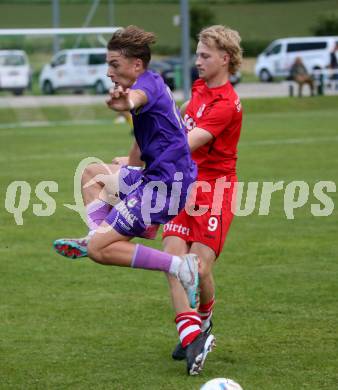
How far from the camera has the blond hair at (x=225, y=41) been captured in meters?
6.80

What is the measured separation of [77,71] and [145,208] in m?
27.5

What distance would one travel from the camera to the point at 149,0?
8350 cm

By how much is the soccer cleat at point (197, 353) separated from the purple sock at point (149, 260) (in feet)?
1.72

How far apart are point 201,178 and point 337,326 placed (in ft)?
5.35

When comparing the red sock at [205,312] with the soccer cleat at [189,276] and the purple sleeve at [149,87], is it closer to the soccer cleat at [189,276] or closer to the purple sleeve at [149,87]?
the soccer cleat at [189,276]

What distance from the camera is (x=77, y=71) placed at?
33.3 meters

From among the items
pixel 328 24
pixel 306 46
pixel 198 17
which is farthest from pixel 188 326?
pixel 328 24

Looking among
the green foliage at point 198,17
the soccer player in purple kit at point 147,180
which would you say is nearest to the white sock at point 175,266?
the soccer player in purple kit at point 147,180

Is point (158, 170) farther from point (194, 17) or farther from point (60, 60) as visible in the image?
point (194, 17)

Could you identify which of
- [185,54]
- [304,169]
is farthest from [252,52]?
[304,169]

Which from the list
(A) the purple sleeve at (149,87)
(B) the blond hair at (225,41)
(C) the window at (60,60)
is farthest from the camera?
(C) the window at (60,60)

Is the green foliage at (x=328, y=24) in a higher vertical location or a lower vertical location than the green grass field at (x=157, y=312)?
lower

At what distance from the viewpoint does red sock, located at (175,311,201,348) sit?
6.50 m

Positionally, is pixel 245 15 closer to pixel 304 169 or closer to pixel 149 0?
pixel 149 0
